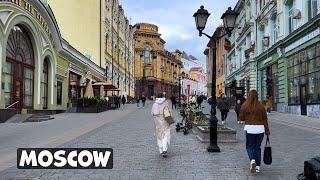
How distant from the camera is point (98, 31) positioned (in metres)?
52.6

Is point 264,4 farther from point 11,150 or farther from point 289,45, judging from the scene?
point 11,150

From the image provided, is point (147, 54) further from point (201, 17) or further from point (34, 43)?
point (201, 17)

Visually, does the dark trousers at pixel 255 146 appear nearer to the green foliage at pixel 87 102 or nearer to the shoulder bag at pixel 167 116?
the shoulder bag at pixel 167 116

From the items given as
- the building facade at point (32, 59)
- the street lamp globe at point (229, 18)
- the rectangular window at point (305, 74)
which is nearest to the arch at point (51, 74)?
the building facade at point (32, 59)

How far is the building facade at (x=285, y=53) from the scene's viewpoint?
91.5 ft

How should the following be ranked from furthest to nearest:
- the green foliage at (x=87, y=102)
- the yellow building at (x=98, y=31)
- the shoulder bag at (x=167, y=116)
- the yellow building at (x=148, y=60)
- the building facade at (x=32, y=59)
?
the yellow building at (x=148, y=60) → the yellow building at (x=98, y=31) → the green foliage at (x=87, y=102) → the building facade at (x=32, y=59) → the shoulder bag at (x=167, y=116)

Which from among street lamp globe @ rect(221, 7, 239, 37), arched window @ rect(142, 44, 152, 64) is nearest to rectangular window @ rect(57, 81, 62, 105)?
street lamp globe @ rect(221, 7, 239, 37)

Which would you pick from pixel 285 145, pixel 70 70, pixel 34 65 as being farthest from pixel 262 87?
pixel 285 145

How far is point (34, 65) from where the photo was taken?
2789cm

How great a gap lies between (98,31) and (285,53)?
25.0 metres

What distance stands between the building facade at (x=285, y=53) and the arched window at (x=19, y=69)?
16414mm

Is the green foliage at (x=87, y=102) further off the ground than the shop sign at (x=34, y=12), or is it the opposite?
the shop sign at (x=34, y=12)

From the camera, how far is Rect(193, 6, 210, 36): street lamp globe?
12.2m

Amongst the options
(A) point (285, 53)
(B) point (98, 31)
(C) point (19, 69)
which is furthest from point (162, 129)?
(B) point (98, 31)
